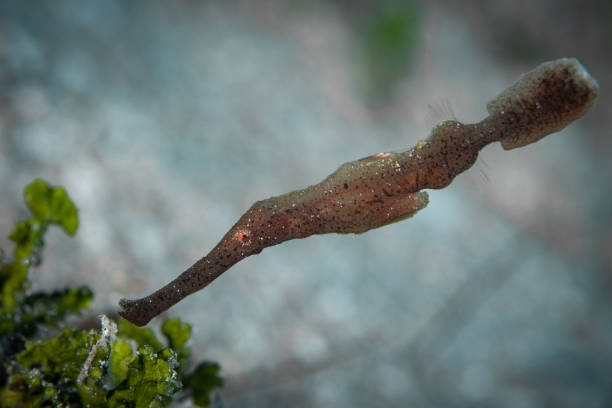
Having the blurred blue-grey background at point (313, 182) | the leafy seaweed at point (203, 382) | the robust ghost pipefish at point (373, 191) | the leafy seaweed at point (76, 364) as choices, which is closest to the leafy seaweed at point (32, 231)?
the leafy seaweed at point (76, 364)

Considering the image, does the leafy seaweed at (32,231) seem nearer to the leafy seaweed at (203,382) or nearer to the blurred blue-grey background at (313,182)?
the blurred blue-grey background at (313,182)

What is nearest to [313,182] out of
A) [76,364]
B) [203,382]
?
[203,382]

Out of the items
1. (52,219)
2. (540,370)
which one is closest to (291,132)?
(52,219)

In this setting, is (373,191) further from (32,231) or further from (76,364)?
(32,231)

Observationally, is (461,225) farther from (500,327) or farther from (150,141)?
(150,141)

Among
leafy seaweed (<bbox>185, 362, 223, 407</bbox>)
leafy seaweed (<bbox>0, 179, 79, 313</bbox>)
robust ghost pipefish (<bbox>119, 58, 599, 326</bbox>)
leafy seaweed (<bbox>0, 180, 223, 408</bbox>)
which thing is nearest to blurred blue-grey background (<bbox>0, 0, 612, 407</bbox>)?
robust ghost pipefish (<bbox>119, 58, 599, 326</bbox>)

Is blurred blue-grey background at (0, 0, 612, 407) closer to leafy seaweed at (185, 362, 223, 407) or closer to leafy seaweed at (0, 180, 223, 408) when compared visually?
leafy seaweed at (0, 180, 223, 408)
